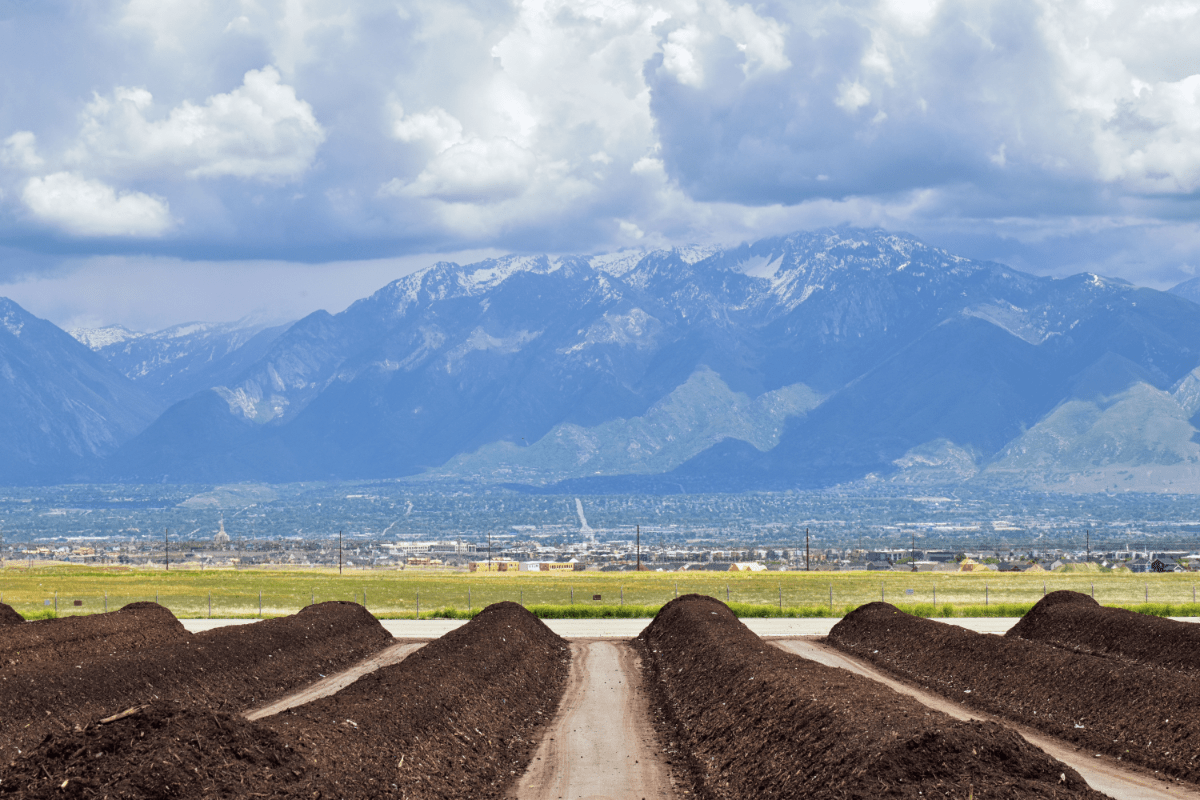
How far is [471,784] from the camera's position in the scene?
21406mm

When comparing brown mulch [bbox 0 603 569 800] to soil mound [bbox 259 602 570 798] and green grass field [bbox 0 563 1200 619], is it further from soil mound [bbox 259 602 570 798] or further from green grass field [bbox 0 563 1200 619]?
green grass field [bbox 0 563 1200 619]

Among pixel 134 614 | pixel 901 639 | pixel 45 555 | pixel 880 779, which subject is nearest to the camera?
pixel 880 779

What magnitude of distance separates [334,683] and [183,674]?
4988 mm

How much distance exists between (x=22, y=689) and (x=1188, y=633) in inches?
1248

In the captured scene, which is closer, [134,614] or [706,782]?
[706,782]

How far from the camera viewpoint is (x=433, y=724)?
76.6ft

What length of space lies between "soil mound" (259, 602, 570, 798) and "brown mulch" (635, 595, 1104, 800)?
350 centimetres

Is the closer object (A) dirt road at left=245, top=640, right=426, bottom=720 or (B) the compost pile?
(A) dirt road at left=245, top=640, right=426, bottom=720

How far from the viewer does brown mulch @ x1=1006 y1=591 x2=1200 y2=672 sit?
35.9 m

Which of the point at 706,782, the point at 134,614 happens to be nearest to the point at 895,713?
the point at 706,782

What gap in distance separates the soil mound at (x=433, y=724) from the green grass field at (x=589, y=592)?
101ft

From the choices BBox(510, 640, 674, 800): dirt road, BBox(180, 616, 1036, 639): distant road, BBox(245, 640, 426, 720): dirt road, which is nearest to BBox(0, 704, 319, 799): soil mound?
BBox(510, 640, 674, 800): dirt road

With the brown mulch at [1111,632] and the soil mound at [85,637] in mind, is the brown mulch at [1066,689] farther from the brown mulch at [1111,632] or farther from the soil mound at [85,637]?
the soil mound at [85,637]

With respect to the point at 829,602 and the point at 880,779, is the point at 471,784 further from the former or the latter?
the point at 829,602
